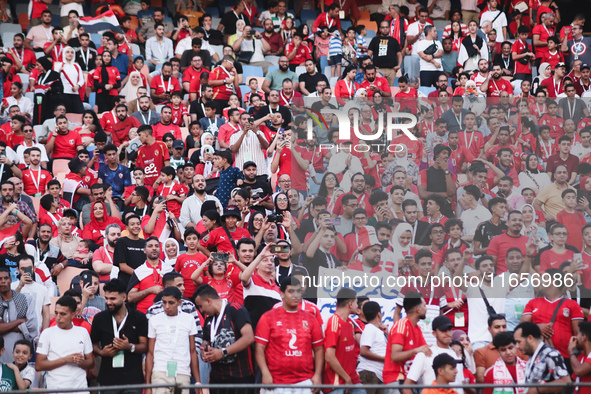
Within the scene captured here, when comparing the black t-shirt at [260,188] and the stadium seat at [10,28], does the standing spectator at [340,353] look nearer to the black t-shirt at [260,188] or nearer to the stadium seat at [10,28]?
the black t-shirt at [260,188]

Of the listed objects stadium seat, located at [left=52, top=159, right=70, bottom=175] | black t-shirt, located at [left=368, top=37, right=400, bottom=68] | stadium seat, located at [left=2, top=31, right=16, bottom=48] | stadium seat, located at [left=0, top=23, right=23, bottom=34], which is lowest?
stadium seat, located at [left=52, top=159, right=70, bottom=175]

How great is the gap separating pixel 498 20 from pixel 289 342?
13209 mm

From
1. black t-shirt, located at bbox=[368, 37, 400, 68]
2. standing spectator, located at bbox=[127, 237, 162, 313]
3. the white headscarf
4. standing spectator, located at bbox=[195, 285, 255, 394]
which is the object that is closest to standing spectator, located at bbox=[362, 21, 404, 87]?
black t-shirt, located at bbox=[368, 37, 400, 68]

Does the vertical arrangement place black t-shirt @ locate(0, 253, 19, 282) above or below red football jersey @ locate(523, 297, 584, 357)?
above

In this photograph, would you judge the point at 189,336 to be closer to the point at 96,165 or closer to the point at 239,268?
the point at 239,268

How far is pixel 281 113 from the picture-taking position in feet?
46.1

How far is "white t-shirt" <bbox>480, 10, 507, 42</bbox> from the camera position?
60.5ft

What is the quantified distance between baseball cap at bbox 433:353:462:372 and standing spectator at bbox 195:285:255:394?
5.20 ft

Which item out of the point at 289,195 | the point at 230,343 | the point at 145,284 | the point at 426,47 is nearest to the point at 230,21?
the point at 426,47

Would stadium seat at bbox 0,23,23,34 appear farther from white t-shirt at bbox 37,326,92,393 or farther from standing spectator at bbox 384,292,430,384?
standing spectator at bbox 384,292,430,384

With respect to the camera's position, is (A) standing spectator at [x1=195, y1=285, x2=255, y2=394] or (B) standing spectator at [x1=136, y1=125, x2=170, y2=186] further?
(B) standing spectator at [x1=136, y1=125, x2=170, y2=186]

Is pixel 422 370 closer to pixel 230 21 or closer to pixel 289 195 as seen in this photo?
pixel 289 195

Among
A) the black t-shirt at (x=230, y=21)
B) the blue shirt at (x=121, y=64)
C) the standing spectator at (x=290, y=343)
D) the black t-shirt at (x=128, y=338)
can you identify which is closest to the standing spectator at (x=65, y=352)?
the black t-shirt at (x=128, y=338)

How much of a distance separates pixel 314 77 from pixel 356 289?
8.05 m
